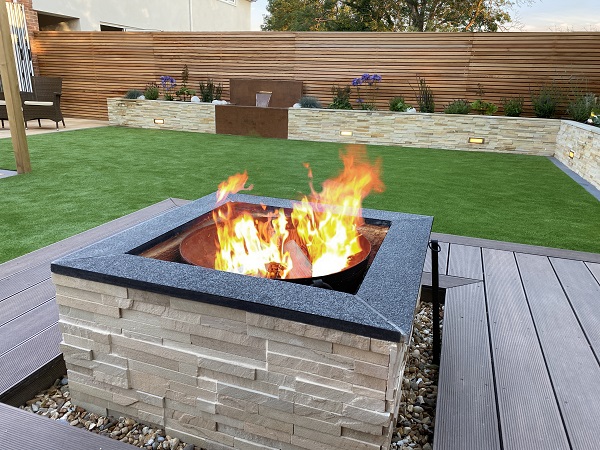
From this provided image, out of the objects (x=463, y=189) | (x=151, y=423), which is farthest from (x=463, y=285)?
(x=463, y=189)

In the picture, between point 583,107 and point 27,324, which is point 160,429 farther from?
point 583,107

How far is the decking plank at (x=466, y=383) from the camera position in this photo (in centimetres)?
148

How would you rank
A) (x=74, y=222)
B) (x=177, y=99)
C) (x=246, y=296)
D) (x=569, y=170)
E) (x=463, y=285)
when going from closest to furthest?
(x=246, y=296), (x=463, y=285), (x=74, y=222), (x=569, y=170), (x=177, y=99)

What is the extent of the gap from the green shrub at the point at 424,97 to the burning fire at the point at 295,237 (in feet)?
22.8

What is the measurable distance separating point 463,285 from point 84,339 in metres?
1.97

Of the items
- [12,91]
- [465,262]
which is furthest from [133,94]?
[465,262]

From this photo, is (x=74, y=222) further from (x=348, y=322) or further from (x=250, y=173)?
(x=348, y=322)

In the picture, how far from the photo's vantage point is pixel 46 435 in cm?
139

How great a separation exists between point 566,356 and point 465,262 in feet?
3.39

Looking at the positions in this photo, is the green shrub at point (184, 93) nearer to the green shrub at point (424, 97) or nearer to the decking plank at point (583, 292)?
the green shrub at point (424, 97)

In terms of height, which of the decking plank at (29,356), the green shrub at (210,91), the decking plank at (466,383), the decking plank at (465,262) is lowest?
the decking plank at (466,383)

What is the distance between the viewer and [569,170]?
634 cm

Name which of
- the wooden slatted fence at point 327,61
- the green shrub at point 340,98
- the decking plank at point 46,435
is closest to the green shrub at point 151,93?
the wooden slatted fence at point 327,61

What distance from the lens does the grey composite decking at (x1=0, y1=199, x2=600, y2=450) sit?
1.48 m
